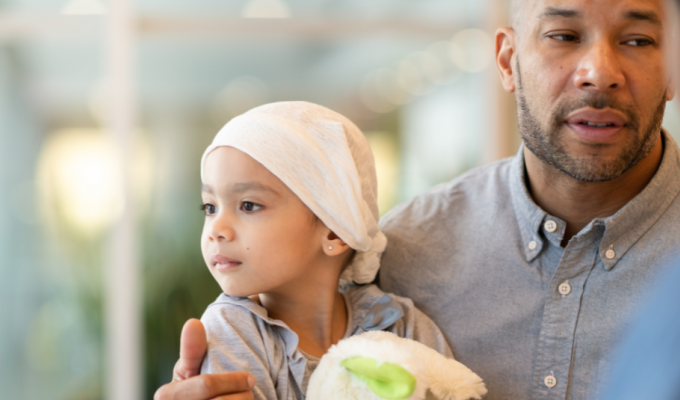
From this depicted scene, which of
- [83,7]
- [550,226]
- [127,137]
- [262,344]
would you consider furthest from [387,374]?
[83,7]

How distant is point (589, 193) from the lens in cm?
146

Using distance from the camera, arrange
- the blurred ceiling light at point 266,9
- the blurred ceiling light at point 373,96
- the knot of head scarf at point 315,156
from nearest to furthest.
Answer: the knot of head scarf at point 315,156 < the blurred ceiling light at point 266,9 < the blurred ceiling light at point 373,96

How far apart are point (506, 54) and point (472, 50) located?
2329 millimetres

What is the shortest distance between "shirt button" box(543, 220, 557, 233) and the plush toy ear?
1.98 ft

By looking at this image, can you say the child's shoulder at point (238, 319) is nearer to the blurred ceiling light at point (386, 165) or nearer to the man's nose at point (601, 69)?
the man's nose at point (601, 69)

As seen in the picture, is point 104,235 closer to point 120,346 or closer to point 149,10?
point 120,346

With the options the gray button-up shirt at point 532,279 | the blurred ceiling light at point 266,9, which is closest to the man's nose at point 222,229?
the gray button-up shirt at point 532,279

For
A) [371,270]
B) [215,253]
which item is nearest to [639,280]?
[371,270]

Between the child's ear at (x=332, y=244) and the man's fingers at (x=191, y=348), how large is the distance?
30cm

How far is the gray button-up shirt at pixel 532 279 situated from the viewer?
1.36m

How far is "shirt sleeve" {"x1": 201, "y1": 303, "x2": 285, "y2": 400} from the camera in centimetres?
115

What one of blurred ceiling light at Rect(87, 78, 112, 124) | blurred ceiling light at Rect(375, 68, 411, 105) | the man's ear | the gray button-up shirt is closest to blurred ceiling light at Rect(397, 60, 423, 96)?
blurred ceiling light at Rect(375, 68, 411, 105)

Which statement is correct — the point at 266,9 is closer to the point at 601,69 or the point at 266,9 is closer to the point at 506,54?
the point at 506,54

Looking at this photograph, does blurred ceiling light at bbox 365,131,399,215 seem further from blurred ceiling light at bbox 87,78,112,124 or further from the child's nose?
the child's nose
